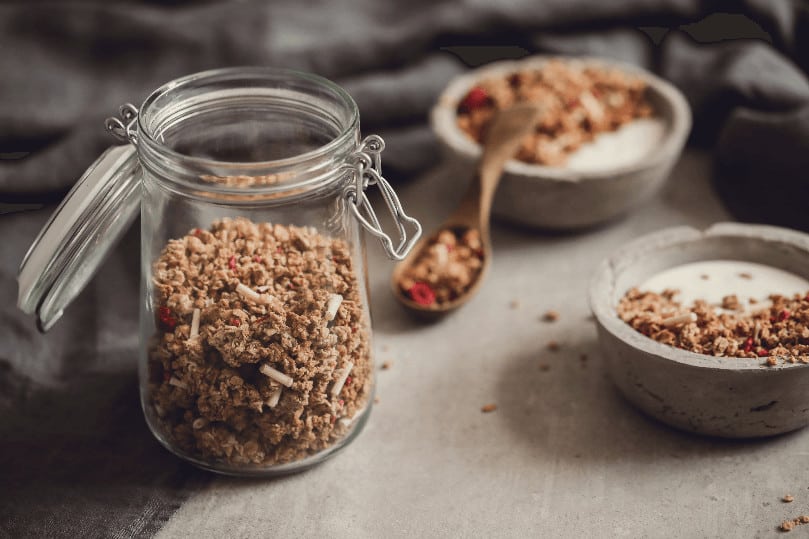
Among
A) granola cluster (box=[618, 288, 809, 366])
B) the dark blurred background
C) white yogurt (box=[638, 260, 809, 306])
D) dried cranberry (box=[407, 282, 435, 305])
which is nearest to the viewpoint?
granola cluster (box=[618, 288, 809, 366])

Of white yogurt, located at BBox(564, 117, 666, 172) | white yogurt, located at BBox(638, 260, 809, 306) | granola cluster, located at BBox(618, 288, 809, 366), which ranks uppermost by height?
granola cluster, located at BBox(618, 288, 809, 366)

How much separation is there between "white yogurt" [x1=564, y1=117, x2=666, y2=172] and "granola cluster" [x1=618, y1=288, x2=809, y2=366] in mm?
299

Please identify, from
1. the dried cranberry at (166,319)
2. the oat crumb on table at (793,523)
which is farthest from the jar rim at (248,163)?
the oat crumb on table at (793,523)

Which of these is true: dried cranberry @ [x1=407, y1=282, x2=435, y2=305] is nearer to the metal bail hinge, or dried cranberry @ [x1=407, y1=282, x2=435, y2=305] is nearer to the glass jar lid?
the glass jar lid

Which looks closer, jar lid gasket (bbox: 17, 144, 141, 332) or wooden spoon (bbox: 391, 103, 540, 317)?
jar lid gasket (bbox: 17, 144, 141, 332)

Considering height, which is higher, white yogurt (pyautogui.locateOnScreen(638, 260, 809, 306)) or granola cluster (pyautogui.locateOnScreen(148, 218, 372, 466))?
granola cluster (pyautogui.locateOnScreen(148, 218, 372, 466))

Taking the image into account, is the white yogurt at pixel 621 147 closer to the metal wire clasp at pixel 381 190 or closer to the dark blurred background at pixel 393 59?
the dark blurred background at pixel 393 59

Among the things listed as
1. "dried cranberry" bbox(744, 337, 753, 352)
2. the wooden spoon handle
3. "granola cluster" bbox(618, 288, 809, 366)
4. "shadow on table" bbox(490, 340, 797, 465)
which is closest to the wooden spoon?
the wooden spoon handle

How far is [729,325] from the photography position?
0.95 metres

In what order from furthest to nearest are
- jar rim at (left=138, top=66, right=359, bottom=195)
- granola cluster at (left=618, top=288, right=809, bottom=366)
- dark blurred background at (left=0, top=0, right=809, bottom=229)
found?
dark blurred background at (left=0, top=0, right=809, bottom=229), granola cluster at (left=618, top=288, right=809, bottom=366), jar rim at (left=138, top=66, right=359, bottom=195)

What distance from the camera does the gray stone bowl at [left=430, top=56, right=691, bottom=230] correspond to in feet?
3.96

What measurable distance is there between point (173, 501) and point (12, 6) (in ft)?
2.55

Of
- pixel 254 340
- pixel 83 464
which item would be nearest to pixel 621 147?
pixel 254 340

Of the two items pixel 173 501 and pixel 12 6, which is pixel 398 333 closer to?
pixel 173 501
